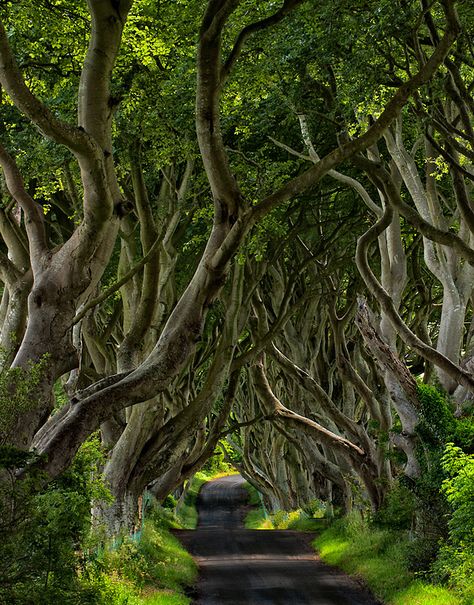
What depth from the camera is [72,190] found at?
15719mm

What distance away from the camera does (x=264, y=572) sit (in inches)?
700

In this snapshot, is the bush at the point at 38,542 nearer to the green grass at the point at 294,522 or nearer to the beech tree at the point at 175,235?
the beech tree at the point at 175,235

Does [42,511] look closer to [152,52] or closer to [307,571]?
[152,52]

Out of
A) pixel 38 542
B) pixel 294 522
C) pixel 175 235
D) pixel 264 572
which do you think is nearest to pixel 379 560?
pixel 264 572

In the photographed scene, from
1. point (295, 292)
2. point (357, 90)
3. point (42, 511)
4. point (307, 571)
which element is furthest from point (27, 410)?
point (295, 292)

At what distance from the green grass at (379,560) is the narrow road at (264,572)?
1.10 ft

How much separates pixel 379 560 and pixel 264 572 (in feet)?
9.54

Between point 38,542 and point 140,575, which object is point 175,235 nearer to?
point 140,575

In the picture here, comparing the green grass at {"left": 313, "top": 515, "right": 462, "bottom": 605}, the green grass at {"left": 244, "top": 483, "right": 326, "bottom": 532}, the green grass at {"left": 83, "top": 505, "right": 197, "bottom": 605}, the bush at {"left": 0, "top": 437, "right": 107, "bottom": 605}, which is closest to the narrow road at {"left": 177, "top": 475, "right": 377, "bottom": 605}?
the green grass at {"left": 313, "top": 515, "right": 462, "bottom": 605}

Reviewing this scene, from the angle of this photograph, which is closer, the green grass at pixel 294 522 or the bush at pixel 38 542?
the bush at pixel 38 542

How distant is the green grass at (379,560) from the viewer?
12127 millimetres

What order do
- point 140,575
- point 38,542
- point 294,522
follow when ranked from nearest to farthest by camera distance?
point 38,542, point 140,575, point 294,522

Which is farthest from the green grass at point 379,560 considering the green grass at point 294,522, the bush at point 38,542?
the bush at point 38,542

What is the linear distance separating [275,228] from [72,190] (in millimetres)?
4218
